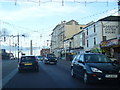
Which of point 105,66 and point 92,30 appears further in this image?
point 92,30

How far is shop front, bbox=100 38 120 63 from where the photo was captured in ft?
106

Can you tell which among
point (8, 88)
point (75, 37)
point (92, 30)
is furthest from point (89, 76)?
point (75, 37)

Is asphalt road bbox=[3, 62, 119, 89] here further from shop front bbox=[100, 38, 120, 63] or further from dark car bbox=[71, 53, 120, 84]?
shop front bbox=[100, 38, 120, 63]

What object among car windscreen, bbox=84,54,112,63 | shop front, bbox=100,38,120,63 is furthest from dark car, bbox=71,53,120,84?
shop front, bbox=100,38,120,63

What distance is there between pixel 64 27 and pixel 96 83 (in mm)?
76291

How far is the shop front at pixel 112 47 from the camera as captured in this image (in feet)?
106

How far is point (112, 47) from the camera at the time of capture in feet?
120

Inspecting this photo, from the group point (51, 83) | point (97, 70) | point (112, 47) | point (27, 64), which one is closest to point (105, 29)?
point (112, 47)

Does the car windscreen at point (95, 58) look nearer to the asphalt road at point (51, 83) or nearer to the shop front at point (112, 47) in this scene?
the asphalt road at point (51, 83)

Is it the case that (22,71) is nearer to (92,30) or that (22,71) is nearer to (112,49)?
(112,49)

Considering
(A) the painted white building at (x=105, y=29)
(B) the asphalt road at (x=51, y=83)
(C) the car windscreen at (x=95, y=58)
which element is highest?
(A) the painted white building at (x=105, y=29)

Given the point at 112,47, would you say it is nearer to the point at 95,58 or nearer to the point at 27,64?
the point at 27,64

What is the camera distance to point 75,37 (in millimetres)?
65062

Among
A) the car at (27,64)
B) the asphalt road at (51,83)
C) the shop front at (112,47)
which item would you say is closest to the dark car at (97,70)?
the asphalt road at (51,83)
